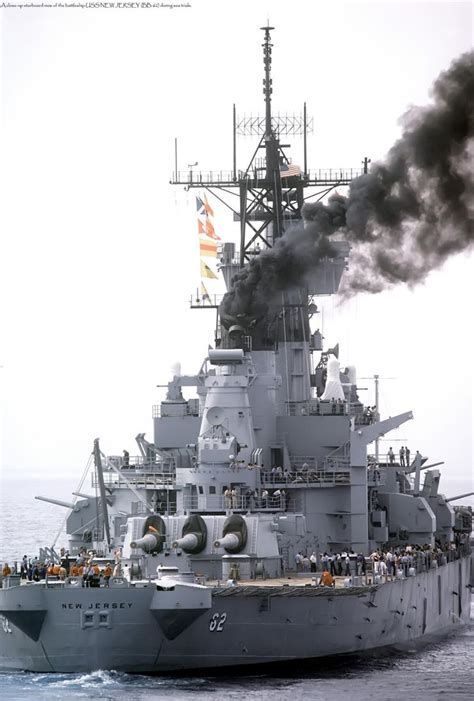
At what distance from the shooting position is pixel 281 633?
161 feet

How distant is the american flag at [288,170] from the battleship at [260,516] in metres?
0.09

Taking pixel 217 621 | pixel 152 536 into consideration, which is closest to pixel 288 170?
pixel 152 536

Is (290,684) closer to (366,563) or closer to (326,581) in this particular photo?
(326,581)

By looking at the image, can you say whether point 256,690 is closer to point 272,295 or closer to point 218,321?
point 272,295

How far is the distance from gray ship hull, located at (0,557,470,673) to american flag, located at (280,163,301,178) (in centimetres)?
2096

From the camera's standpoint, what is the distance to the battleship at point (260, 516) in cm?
4784

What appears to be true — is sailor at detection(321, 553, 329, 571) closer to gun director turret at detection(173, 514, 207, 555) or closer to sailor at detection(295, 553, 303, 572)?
Answer: sailor at detection(295, 553, 303, 572)

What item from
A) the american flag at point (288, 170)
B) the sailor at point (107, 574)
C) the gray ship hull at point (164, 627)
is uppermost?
the american flag at point (288, 170)

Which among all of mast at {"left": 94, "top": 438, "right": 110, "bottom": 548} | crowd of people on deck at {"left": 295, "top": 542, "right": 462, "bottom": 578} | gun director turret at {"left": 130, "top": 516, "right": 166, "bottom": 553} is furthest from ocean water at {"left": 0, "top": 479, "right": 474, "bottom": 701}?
mast at {"left": 94, "top": 438, "right": 110, "bottom": 548}

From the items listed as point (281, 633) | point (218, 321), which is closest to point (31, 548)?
point (218, 321)


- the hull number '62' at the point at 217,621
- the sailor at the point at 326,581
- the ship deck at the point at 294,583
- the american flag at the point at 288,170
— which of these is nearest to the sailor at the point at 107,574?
the ship deck at the point at 294,583

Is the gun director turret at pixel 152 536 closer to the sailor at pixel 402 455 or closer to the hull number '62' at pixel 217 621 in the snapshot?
the hull number '62' at pixel 217 621

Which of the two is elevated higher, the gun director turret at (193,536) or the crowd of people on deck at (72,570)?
the gun director turret at (193,536)

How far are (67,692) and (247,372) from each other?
48.8ft
